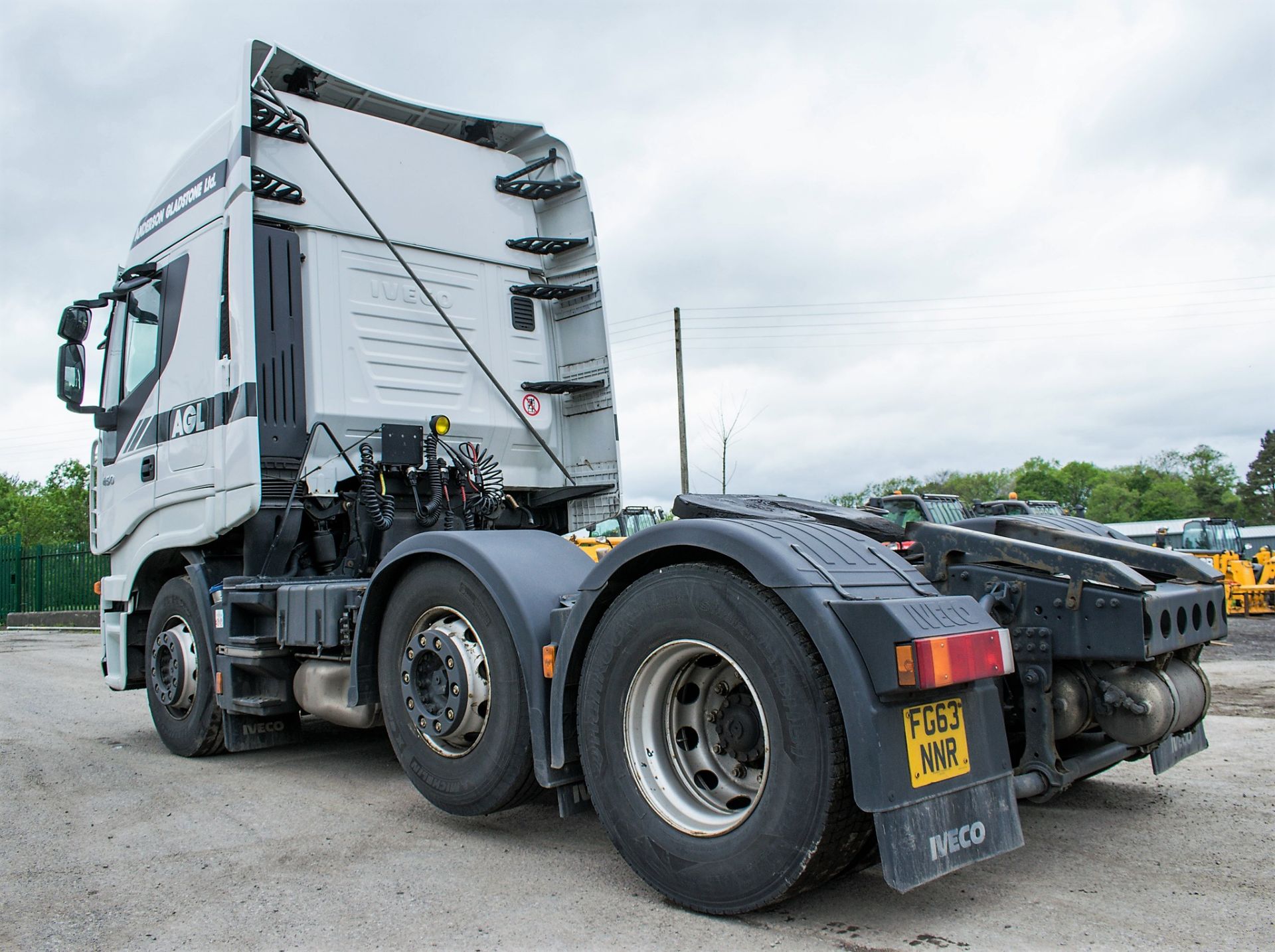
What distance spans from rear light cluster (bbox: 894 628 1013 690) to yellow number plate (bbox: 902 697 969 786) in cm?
10

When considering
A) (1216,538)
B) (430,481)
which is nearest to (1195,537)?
(1216,538)

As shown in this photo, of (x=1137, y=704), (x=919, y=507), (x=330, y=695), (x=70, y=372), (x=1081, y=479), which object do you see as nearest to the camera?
(x=1137, y=704)

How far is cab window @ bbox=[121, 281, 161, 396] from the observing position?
629cm

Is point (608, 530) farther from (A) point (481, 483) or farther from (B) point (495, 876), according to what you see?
(B) point (495, 876)

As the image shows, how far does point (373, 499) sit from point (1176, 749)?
4078 millimetres

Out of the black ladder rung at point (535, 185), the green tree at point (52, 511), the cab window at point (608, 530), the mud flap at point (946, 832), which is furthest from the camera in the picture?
the green tree at point (52, 511)

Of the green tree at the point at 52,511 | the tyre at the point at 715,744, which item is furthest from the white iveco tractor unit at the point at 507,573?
the green tree at the point at 52,511

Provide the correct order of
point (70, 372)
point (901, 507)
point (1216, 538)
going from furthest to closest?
point (1216, 538) < point (901, 507) < point (70, 372)

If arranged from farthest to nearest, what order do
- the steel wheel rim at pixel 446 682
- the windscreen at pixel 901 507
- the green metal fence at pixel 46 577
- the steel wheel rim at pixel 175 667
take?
the green metal fence at pixel 46 577, the windscreen at pixel 901 507, the steel wheel rim at pixel 175 667, the steel wheel rim at pixel 446 682

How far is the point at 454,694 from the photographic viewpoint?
13.0ft

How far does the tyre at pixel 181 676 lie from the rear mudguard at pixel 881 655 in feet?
11.7

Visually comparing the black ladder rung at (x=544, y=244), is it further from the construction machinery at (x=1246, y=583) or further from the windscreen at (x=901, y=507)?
the construction machinery at (x=1246, y=583)

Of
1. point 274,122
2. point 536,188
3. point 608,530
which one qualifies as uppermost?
point 274,122

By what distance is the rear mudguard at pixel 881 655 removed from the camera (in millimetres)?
2615
